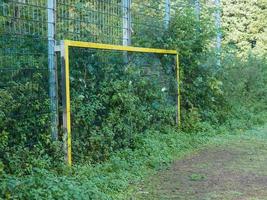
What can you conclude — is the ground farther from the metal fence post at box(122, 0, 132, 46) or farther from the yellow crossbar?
the metal fence post at box(122, 0, 132, 46)

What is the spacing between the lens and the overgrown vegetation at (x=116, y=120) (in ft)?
17.0

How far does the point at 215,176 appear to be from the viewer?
6.42 metres

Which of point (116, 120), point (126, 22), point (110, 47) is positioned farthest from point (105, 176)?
point (126, 22)

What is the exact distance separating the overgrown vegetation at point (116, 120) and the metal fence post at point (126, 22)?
14.6 inches

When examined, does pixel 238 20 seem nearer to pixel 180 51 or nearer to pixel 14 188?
pixel 180 51

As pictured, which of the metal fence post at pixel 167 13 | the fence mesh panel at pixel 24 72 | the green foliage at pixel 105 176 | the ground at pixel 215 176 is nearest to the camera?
the green foliage at pixel 105 176

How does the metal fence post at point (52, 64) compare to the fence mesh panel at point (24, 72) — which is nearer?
the fence mesh panel at point (24, 72)

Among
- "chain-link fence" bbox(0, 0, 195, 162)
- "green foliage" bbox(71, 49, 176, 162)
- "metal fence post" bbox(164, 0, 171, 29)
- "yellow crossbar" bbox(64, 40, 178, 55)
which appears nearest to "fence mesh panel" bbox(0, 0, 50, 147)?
"chain-link fence" bbox(0, 0, 195, 162)

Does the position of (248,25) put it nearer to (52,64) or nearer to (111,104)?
(111,104)

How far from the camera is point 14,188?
440 centimetres

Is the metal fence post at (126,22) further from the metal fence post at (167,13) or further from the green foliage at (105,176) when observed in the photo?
the metal fence post at (167,13)

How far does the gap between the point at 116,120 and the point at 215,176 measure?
165cm

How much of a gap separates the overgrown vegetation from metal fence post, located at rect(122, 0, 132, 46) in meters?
0.37

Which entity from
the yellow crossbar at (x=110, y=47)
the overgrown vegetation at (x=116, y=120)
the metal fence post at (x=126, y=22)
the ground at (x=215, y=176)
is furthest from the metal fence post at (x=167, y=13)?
the ground at (x=215, y=176)
